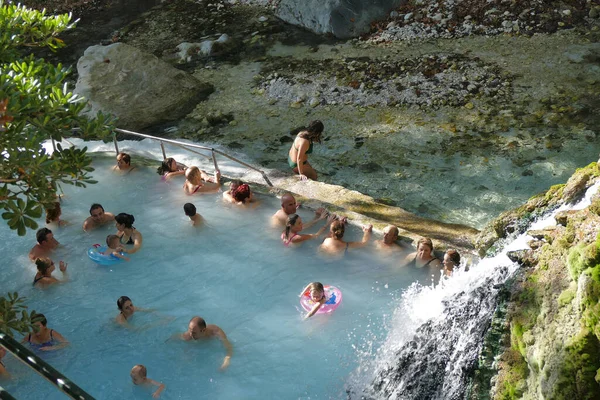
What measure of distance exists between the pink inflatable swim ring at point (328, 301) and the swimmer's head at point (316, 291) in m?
0.10

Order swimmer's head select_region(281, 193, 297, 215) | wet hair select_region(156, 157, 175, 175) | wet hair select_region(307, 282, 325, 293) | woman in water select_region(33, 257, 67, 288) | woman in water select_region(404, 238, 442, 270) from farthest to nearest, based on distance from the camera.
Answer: wet hair select_region(156, 157, 175, 175) < swimmer's head select_region(281, 193, 297, 215) < woman in water select_region(33, 257, 67, 288) < woman in water select_region(404, 238, 442, 270) < wet hair select_region(307, 282, 325, 293)

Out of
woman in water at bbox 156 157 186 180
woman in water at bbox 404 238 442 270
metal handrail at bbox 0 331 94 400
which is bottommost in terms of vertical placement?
woman in water at bbox 156 157 186 180

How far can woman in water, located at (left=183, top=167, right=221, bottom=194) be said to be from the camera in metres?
8.78

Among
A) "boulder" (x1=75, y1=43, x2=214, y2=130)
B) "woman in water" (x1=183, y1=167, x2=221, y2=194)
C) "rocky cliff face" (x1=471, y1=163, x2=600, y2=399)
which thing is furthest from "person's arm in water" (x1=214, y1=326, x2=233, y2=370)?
"boulder" (x1=75, y1=43, x2=214, y2=130)

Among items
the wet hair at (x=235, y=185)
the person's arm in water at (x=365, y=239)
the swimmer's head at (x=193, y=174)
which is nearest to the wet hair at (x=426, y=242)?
the person's arm in water at (x=365, y=239)

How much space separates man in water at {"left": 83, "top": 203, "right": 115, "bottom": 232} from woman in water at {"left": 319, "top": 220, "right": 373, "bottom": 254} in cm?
302

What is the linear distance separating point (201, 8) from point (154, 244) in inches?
374

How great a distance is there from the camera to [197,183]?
8.83m

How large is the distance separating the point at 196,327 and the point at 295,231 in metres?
1.75

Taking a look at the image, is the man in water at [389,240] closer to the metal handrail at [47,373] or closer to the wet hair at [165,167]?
the wet hair at [165,167]

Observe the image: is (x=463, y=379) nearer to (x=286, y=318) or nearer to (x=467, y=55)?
(x=286, y=318)

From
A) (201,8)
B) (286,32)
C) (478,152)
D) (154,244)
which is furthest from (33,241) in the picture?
(201,8)

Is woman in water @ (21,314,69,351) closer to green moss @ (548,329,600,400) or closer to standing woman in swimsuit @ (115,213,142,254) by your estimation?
standing woman in swimsuit @ (115,213,142,254)

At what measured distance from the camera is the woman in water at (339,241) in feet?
24.0
